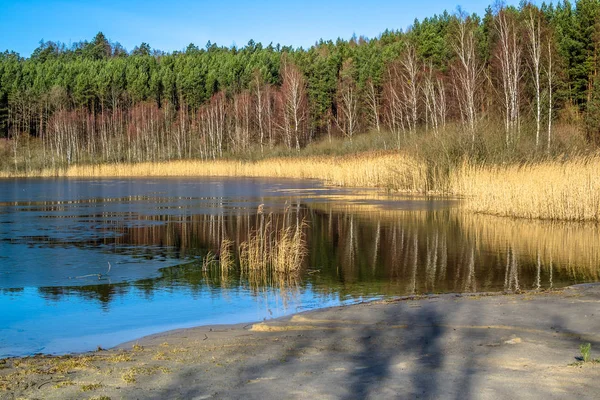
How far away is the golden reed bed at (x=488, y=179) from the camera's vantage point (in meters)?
17.8

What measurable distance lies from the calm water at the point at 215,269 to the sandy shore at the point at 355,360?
1.33 metres

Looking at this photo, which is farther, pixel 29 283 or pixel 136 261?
pixel 136 261

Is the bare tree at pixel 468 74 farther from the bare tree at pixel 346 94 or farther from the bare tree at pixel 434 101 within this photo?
the bare tree at pixel 346 94

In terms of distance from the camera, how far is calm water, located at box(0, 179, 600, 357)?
8.75 m

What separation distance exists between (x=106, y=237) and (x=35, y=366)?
10762 mm

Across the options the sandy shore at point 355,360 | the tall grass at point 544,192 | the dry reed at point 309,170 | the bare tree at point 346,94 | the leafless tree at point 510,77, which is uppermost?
the bare tree at point 346,94

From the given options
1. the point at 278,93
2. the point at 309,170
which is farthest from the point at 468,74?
the point at 278,93

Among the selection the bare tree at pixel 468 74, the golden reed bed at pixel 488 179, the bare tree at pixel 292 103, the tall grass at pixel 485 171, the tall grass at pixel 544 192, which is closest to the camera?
the tall grass at pixel 544 192

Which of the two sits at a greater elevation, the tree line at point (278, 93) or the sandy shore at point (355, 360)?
the tree line at point (278, 93)

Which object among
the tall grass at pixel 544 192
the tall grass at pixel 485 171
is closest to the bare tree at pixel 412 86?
the tall grass at pixel 485 171

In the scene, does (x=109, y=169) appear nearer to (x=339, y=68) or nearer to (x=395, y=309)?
(x=339, y=68)

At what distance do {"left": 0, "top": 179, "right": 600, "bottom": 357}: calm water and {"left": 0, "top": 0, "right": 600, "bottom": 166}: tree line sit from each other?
26786 mm

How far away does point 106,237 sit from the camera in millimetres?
16453

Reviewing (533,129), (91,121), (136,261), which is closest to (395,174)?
(533,129)
